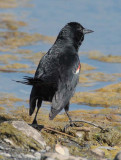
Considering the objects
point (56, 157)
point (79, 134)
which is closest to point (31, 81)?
point (79, 134)

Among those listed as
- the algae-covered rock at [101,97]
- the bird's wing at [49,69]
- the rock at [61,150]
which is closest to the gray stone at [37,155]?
the rock at [61,150]

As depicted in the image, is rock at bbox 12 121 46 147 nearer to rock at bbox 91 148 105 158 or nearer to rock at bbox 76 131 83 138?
rock at bbox 91 148 105 158

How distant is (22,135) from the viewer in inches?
256

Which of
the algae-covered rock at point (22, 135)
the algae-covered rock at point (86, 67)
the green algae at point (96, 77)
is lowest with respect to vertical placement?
the green algae at point (96, 77)

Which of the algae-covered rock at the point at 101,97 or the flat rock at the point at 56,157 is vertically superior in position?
the flat rock at the point at 56,157

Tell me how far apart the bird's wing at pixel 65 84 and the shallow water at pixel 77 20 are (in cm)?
358

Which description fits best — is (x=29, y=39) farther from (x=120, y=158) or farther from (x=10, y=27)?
(x=120, y=158)

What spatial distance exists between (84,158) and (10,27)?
11.2m

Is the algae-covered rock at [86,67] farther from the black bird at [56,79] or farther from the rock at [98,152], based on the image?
the rock at [98,152]

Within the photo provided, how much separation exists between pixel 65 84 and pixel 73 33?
135 cm

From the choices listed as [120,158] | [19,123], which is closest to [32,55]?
[19,123]

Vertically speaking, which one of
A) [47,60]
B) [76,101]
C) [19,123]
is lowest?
[76,101]

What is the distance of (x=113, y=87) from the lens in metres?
12.3

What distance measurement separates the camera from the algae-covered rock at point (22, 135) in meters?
6.38
